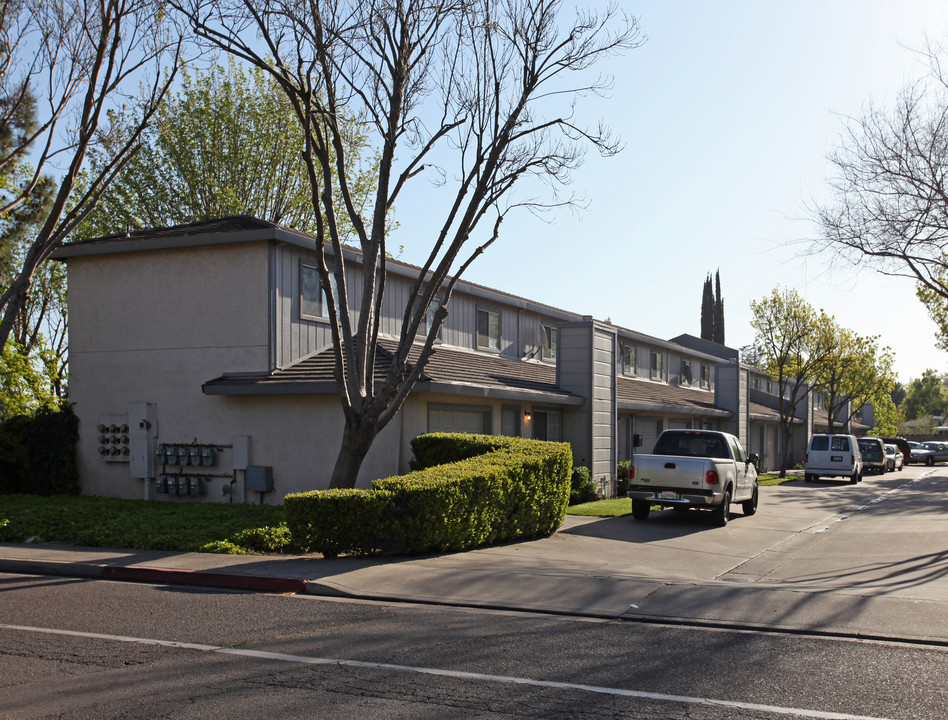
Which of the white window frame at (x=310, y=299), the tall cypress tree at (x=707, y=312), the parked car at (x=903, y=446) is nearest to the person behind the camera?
the white window frame at (x=310, y=299)

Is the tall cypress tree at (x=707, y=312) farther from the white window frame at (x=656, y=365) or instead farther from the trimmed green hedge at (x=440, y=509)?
the trimmed green hedge at (x=440, y=509)

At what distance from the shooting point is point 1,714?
5.52 meters

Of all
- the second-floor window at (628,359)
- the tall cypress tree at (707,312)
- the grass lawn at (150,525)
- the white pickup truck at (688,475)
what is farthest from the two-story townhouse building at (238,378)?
the tall cypress tree at (707,312)

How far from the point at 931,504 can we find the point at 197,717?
75.5 feet

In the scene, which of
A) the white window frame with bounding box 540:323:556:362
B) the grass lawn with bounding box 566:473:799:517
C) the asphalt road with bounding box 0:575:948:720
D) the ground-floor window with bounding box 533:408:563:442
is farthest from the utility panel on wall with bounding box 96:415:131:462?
the white window frame with bounding box 540:323:556:362

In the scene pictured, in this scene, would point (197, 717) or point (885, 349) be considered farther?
point (885, 349)

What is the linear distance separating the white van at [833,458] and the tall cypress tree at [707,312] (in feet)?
134

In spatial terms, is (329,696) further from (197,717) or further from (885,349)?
(885,349)

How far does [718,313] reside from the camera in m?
76.0

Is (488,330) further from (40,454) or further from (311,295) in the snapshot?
(40,454)

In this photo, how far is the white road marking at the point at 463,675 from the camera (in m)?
5.63

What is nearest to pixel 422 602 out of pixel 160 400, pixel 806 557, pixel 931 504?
pixel 806 557

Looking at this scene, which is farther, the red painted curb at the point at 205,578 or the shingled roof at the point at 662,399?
the shingled roof at the point at 662,399

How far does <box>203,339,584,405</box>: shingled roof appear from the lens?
56.6ft
